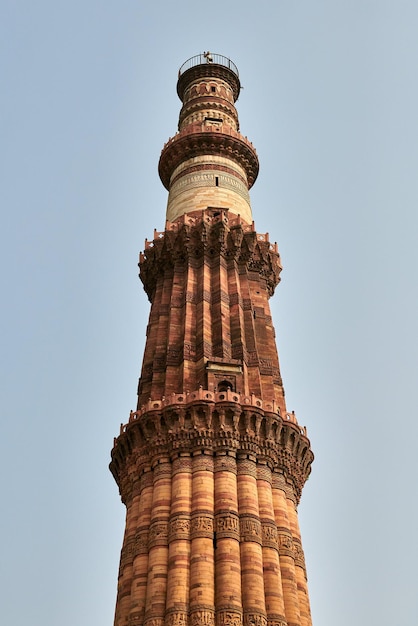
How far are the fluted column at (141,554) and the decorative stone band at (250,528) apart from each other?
8.86ft

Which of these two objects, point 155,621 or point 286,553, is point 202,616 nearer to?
point 155,621

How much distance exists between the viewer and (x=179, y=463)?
20.4 meters

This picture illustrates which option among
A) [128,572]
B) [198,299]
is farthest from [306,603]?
[198,299]

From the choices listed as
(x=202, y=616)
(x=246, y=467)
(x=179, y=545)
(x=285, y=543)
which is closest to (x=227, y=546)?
(x=179, y=545)

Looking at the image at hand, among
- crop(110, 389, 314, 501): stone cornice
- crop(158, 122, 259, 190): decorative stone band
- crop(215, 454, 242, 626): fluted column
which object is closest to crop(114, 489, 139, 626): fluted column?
crop(110, 389, 314, 501): stone cornice

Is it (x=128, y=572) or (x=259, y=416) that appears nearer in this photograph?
(x=128, y=572)

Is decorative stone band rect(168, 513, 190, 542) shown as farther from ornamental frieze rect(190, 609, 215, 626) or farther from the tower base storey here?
ornamental frieze rect(190, 609, 215, 626)

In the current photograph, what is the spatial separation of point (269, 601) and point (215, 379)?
22.9ft

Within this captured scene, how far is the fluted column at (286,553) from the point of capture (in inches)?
731

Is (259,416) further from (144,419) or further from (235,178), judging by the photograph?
(235,178)

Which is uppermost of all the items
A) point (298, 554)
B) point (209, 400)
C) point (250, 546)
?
point (209, 400)

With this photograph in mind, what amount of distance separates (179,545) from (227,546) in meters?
1.26

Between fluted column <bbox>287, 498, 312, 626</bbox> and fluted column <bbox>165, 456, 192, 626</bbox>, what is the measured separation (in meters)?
3.53

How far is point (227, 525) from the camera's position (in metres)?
18.8
